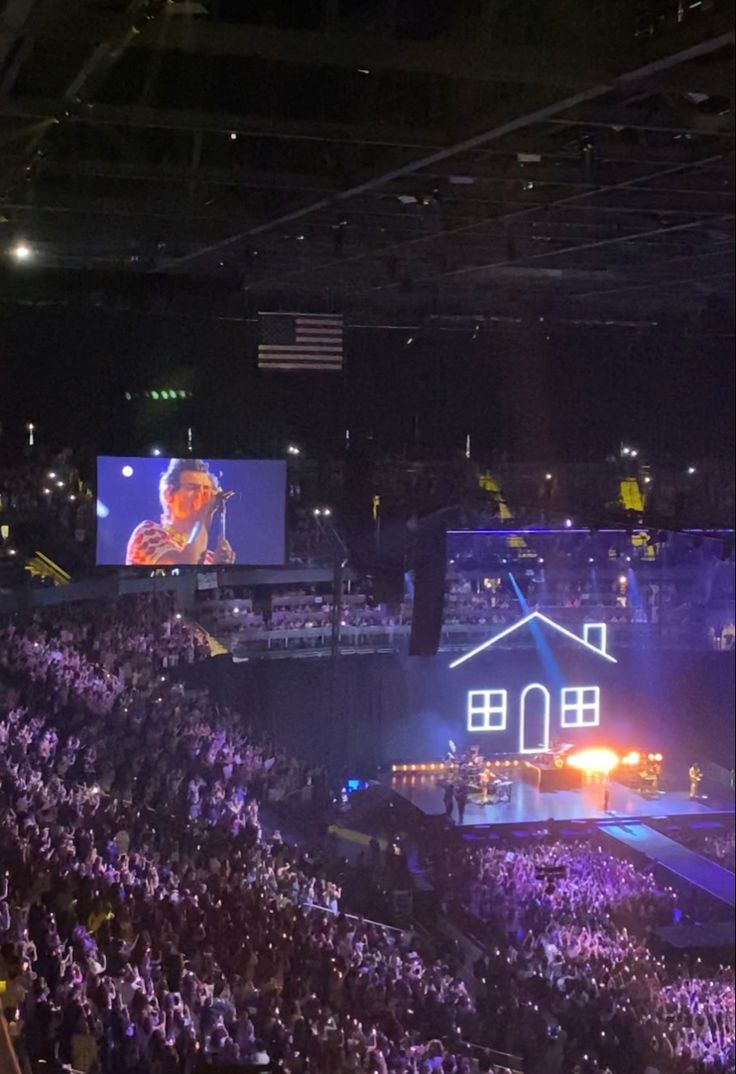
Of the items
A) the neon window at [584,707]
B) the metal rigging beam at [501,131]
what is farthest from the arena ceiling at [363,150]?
the neon window at [584,707]

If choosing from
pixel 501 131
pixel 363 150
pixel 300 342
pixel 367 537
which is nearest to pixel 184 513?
pixel 300 342

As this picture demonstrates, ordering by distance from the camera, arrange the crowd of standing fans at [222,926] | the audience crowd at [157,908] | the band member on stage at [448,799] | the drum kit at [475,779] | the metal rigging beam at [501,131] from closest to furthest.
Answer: the metal rigging beam at [501,131]
the audience crowd at [157,908]
the crowd of standing fans at [222,926]
the band member on stage at [448,799]
the drum kit at [475,779]

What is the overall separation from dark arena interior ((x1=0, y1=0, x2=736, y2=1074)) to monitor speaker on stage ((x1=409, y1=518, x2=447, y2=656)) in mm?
36

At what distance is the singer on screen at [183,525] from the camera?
288 inches

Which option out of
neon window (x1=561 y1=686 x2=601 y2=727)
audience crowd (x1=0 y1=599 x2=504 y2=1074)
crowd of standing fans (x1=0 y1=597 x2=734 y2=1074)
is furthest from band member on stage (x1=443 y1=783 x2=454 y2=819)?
neon window (x1=561 y1=686 x2=601 y2=727)

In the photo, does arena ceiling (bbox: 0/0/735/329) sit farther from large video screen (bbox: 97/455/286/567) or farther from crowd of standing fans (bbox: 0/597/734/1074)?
crowd of standing fans (bbox: 0/597/734/1074)

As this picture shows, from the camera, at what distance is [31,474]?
22.7ft

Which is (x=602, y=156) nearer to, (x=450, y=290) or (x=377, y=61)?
(x=377, y=61)

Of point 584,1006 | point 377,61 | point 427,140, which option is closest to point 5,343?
point 427,140

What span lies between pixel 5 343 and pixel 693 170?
158 inches

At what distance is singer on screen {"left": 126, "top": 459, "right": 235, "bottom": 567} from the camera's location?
7.31 metres

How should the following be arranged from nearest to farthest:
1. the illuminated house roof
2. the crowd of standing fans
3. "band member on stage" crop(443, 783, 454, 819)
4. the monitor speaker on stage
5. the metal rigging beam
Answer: the metal rigging beam → the crowd of standing fans → "band member on stage" crop(443, 783, 454, 819) → the monitor speaker on stage → the illuminated house roof

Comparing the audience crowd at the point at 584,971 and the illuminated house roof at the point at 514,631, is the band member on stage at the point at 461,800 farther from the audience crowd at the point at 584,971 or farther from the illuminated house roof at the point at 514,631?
the illuminated house roof at the point at 514,631

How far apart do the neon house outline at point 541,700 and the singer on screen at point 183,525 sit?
397 centimetres
